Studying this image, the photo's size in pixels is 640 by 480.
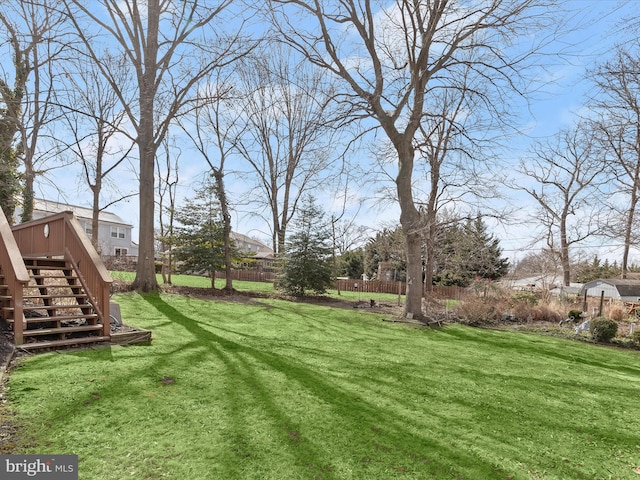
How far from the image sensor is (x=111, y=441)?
2.81 m

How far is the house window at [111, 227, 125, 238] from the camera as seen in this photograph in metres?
37.6

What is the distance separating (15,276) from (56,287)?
35.7 inches

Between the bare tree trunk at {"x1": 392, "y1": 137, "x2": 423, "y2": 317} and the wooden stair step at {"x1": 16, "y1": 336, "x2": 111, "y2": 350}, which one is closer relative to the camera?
the wooden stair step at {"x1": 16, "y1": 336, "x2": 111, "y2": 350}

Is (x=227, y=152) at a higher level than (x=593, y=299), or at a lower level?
higher

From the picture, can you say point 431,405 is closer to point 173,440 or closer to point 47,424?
point 173,440

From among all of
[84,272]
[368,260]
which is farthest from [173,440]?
[368,260]

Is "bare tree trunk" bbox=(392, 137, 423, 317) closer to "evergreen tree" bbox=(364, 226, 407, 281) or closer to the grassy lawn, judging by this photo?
the grassy lawn

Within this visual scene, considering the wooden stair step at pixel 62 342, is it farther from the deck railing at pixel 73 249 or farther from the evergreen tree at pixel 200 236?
the evergreen tree at pixel 200 236

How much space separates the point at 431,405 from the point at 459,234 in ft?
49.0

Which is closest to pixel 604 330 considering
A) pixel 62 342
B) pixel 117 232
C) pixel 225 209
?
pixel 62 342

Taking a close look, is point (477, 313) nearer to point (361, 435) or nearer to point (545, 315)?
point (545, 315)

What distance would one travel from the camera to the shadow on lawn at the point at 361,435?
2762mm

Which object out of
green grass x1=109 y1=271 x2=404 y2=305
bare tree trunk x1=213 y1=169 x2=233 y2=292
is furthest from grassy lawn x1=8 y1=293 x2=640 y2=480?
green grass x1=109 y1=271 x2=404 y2=305

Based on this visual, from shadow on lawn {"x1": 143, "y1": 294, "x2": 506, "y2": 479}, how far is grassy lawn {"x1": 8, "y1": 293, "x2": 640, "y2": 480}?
0.6 inches
